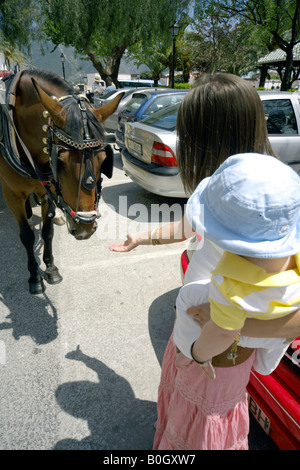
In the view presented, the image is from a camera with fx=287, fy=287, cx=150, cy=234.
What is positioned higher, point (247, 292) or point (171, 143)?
point (247, 292)

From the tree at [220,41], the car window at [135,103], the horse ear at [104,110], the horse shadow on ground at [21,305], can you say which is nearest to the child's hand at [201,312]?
the horse ear at [104,110]

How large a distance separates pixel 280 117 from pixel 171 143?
6.56ft

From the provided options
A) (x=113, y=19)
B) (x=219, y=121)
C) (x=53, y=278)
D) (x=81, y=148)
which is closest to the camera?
(x=219, y=121)

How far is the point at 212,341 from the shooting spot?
90cm

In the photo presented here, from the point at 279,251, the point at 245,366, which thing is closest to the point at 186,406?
the point at 245,366

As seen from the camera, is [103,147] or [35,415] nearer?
[35,415]

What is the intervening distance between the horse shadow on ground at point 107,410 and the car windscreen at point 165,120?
3.88 metres

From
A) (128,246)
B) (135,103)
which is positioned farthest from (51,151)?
(135,103)

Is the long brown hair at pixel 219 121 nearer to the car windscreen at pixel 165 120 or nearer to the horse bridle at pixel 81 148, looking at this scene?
the horse bridle at pixel 81 148

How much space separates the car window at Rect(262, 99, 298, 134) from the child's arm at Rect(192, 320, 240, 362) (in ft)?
15.5

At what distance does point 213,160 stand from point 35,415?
6.25ft

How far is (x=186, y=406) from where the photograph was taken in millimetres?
1238

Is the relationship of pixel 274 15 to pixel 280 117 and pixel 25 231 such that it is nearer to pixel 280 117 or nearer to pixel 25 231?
pixel 280 117
